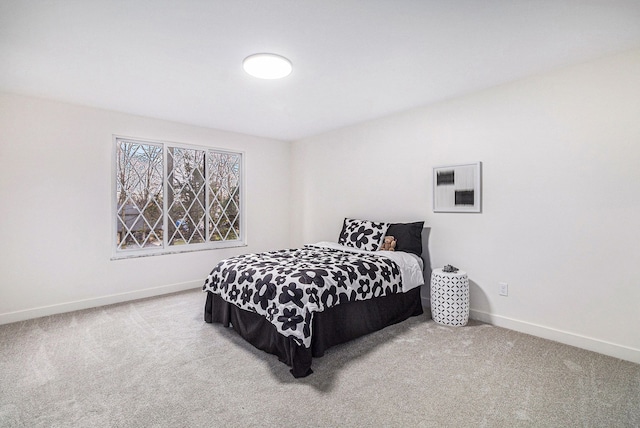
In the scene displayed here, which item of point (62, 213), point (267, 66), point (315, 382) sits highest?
point (267, 66)

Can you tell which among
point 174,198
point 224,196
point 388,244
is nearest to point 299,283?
point 388,244

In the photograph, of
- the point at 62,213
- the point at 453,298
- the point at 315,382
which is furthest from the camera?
the point at 62,213

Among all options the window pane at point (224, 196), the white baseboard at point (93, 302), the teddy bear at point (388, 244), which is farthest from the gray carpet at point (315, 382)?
the window pane at point (224, 196)

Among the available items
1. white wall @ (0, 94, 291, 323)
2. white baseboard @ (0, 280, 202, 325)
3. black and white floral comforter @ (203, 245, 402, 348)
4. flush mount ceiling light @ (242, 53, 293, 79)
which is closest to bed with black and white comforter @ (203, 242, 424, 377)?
black and white floral comforter @ (203, 245, 402, 348)

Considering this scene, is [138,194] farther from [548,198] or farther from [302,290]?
[548,198]

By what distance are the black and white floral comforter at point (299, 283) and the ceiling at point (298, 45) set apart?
167 centimetres

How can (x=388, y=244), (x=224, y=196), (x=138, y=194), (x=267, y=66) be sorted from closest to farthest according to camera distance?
(x=267, y=66) < (x=388, y=244) < (x=138, y=194) < (x=224, y=196)

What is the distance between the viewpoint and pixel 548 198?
2.69 m

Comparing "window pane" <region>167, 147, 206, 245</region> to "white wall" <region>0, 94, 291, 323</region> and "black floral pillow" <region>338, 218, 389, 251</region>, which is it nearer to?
"white wall" <region>0, 94, 291, 323</region>

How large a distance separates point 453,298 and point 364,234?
4.01 feet

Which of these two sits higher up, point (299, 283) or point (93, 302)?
point (299, 283)

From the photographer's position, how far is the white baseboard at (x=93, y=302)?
3158 millimetres

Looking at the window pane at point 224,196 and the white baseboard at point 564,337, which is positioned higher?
the window pane at point 224,196

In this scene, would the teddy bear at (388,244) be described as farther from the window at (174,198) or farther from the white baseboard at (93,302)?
the white baseboard at (93,302)
